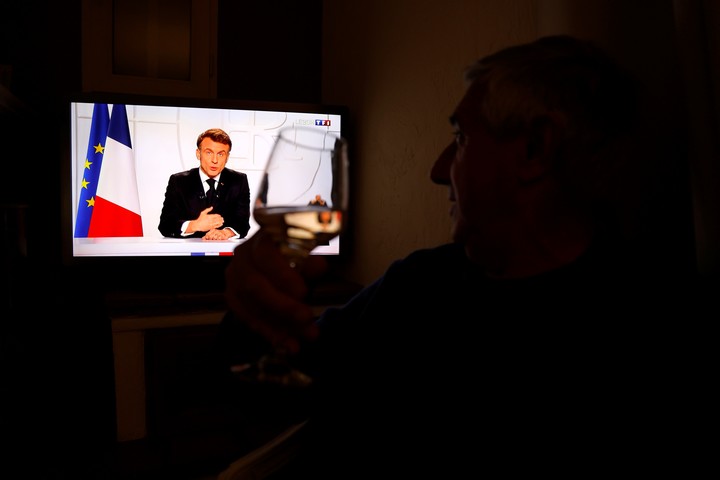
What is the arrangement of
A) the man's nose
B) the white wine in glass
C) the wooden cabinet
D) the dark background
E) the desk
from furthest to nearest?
the wooden cabinet
the dark background
the desk
the man's nose
the white wine in glass

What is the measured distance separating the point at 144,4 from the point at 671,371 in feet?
8.55

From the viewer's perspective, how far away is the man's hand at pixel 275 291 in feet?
1.91

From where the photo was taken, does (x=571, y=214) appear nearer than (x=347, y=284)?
Yes

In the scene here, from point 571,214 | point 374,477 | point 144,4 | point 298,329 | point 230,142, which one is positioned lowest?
point 374,477

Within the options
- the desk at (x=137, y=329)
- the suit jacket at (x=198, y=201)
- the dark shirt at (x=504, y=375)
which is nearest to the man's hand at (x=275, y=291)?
the dark shirt at (x=504, y=375)

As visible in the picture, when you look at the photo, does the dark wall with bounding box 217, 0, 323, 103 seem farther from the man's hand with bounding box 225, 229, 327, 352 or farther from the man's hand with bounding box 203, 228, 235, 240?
the man's hand with bounding box 225, 229, 327, 352

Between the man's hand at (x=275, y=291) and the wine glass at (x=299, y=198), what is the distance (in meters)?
0.01

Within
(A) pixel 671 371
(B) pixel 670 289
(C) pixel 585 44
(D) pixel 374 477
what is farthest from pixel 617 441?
(C) pixel 585 44

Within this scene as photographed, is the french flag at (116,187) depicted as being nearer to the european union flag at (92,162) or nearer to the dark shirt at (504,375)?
the european union flag at (92,162)

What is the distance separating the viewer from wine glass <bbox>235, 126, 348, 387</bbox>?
562 mm

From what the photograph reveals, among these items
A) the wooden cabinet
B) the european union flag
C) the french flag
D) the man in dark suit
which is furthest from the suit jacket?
the wooden cabinet

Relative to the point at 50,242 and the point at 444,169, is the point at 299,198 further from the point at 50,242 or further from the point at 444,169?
the point at 50,242

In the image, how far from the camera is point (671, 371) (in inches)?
28.3

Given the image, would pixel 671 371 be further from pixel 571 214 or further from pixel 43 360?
pixel 43 360
